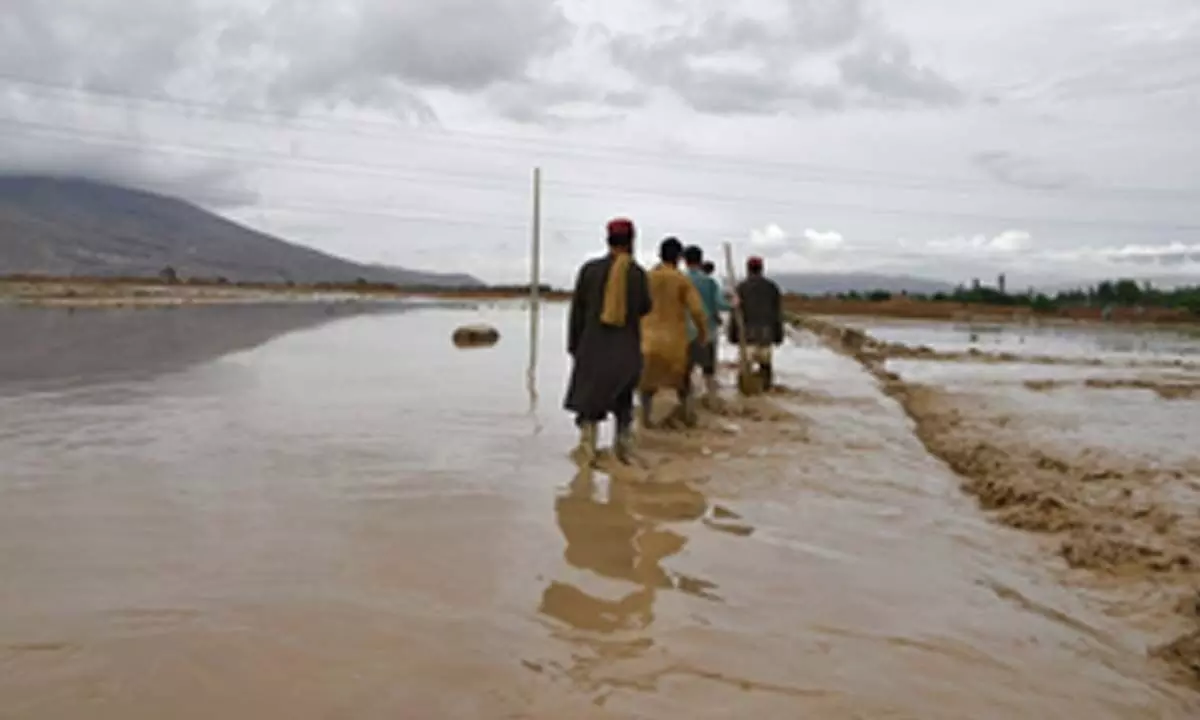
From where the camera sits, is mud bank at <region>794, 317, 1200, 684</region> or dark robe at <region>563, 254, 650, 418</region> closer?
mud bank at <region>794, 317, 1200, 684</region>

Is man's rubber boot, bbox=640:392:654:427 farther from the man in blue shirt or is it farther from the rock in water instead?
the rock in water

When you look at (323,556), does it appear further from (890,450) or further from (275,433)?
(890,450)

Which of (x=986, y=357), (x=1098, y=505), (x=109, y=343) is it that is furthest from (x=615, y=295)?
(x=986, y=357)

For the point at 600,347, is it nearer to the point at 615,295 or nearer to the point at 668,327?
the point at 615,295

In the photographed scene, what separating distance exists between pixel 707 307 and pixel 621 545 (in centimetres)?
597

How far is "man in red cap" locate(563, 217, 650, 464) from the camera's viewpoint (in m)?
6.92

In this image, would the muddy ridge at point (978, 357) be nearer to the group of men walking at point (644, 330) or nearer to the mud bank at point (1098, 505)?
the group of men walking at point (644, 330)

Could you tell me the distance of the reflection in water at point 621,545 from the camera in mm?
3764

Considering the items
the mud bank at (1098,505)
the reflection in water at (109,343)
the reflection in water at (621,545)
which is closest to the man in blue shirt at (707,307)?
the mud bank at (1098,505)

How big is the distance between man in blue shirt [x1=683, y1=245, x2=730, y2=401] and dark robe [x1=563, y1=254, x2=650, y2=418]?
241cm

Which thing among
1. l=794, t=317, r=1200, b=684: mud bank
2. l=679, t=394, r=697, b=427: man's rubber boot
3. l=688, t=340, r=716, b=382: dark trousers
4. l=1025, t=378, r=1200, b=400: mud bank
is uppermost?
l=688, t=340, r=716, b=382: dark trousers

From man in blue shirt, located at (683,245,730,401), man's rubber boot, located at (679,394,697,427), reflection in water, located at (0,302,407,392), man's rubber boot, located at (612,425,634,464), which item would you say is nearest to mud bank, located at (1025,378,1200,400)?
man in blue shirt, located at (683,245,730,401)

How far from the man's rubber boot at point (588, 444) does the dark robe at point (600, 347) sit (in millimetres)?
112

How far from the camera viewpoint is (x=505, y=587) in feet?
13.2
